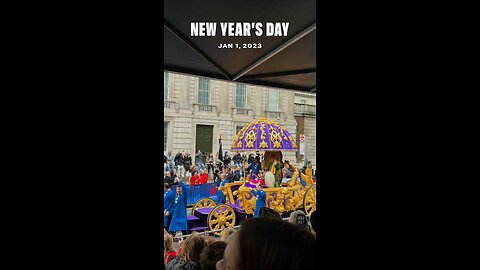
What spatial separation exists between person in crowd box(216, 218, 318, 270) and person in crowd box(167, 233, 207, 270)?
47 cm

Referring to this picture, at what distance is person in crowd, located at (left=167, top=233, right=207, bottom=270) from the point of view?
3.93 feet

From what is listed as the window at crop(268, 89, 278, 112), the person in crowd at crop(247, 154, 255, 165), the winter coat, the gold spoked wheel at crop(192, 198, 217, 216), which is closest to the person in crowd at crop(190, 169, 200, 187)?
the person in crowd at crop(247, 154, 255, 165)

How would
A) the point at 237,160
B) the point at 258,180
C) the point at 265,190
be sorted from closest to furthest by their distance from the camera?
the point at 265,190, the point at 258,180, the point at 237,160

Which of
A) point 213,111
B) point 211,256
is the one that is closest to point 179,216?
point 211,256

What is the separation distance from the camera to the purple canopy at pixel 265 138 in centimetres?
397

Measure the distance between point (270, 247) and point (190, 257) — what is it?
2.34ft

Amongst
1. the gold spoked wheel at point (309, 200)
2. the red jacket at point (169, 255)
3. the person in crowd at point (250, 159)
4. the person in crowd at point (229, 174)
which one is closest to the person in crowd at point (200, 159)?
the person in crowd at point (229, 174)

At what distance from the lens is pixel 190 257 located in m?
1.33

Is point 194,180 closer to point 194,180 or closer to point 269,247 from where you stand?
point 194,180
